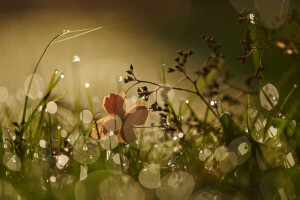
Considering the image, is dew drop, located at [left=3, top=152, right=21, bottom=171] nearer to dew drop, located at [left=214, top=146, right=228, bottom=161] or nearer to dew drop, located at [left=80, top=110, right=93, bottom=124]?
dew drop, located at [left=80, top=110, right=93, bottom=124]

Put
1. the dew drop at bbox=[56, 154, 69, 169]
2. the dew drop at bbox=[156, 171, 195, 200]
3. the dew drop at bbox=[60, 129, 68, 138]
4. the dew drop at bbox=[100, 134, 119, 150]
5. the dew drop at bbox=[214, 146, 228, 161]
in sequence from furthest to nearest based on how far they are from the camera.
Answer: the dew drop at bbox=[60, 129, 68, 138] → the dew drop at bbox=[100, 134, 119, 150] → the dew drop at bbox=[56, 154, 69, 169] → the dew drop at bbox=[214, 146, 228, 161] → the dew drop at bbox=[156, 171, 195, 200]

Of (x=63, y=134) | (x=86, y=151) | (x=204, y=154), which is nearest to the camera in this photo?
(x=204, y=154)

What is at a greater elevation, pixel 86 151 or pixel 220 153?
pixel 86 151

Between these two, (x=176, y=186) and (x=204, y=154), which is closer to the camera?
(x=176, y=186)

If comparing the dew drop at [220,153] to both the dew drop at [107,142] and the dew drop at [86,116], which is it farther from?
the dew drop at [86,116]

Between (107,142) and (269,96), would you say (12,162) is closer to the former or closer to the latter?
(107,142)

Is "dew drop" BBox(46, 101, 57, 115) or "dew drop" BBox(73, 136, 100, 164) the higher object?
"dew drop" BBox(46, 101, 57, 115)

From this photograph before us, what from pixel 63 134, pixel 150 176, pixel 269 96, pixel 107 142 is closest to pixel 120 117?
pixel 107 142

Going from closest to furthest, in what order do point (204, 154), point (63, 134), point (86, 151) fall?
1. point (204, 154)
2. point (86, 151)
3. point (63, 134)

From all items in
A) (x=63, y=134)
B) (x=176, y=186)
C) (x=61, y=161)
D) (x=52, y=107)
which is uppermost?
(x=52, y=107)

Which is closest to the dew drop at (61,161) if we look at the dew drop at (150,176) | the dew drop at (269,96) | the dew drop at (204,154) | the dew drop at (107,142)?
the dew drop at (107,142)

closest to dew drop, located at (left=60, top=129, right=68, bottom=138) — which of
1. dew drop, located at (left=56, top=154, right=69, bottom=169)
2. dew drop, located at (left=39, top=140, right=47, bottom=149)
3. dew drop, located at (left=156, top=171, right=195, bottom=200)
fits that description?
dew drop, located at (left=39, top=140, right=47, bottom=149)

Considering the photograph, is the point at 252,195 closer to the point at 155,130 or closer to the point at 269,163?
the point at 269,163
